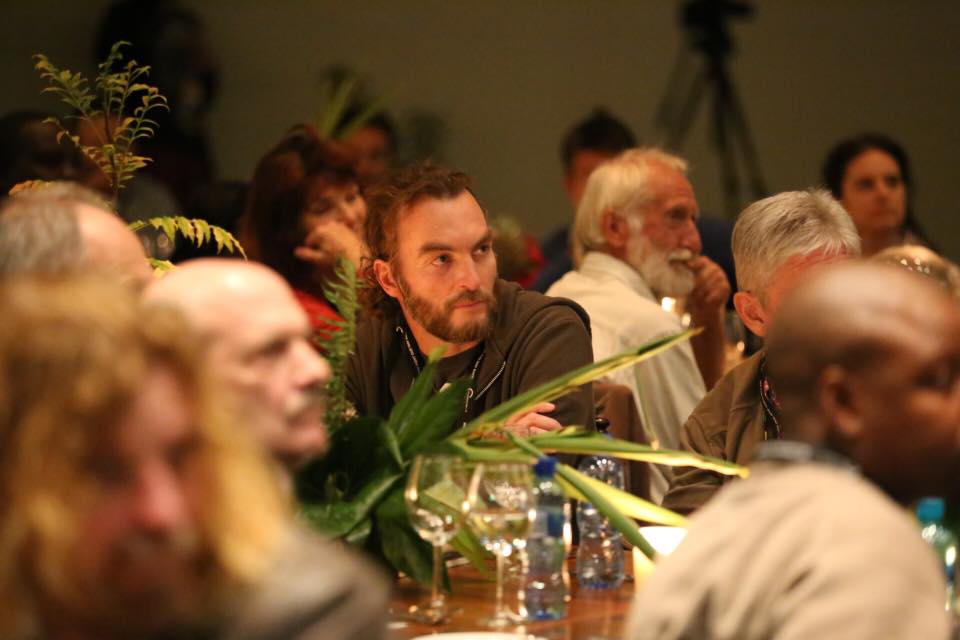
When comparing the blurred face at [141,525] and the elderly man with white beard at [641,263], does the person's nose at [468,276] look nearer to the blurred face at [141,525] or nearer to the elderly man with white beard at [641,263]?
the elderly man with white beard at [641,263]

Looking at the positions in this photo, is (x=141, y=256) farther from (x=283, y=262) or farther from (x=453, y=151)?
(x=453, y=151)

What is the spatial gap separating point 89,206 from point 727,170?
530cm

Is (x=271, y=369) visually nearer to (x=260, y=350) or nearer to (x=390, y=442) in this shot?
(x=260, y=350)

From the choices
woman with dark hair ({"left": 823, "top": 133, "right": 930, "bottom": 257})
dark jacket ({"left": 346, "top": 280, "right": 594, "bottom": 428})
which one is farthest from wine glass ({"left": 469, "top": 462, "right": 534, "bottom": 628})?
woman with dark hair ({"left": 823, "top": 133, "right": 930, "bottom": 257})

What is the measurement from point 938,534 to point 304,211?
262cm

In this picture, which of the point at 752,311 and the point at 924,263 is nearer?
the point at 752,311

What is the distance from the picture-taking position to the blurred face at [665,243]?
4.49 m

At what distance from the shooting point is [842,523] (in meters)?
1.41

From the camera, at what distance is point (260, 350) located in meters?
1.66

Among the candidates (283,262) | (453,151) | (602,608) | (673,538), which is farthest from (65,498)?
(453,151)

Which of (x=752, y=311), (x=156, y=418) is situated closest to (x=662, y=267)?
(x=752, y=311)

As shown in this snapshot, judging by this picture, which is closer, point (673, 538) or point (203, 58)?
point (673, 538)

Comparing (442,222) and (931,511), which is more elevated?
(442,222)

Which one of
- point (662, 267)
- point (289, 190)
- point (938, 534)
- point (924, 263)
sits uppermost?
point (289, 190)
